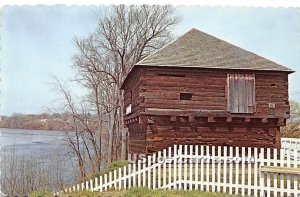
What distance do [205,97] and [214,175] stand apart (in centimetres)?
150

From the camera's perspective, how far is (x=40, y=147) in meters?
3.90

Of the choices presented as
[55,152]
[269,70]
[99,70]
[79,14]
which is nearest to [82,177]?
[55,152]

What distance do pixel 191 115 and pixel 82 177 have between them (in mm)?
1711

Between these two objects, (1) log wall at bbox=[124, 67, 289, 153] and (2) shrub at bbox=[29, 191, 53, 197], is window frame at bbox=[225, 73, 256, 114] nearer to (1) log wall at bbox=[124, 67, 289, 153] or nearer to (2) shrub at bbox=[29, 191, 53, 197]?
(1) log wall at bbox=[124, 67, 289, 153]

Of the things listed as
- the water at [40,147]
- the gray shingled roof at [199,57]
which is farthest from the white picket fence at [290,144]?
the water at [40,147]

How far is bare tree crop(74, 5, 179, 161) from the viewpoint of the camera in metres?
4.41

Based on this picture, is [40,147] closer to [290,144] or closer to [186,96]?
[186,96]

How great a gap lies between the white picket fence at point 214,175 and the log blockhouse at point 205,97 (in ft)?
2.97

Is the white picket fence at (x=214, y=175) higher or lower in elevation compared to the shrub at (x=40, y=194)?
higher

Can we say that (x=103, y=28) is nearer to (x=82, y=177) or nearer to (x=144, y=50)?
(x=144, y=50)

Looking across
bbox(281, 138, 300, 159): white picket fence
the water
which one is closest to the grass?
the water

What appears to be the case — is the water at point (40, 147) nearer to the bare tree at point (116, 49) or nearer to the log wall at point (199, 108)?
the bare tree at point (116, 49)

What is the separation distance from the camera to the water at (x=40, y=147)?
340 cm

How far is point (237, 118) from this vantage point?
5855mm
